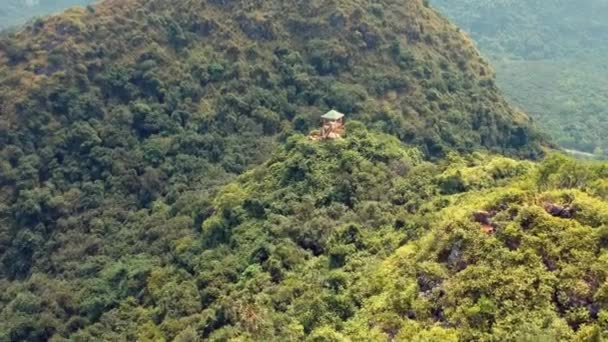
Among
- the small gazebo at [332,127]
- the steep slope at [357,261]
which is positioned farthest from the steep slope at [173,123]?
the small gazebo at [332,127]

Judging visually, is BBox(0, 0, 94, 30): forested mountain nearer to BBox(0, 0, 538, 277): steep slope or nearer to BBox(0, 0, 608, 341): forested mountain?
BBox(0, 0, 538, 277): steep slope

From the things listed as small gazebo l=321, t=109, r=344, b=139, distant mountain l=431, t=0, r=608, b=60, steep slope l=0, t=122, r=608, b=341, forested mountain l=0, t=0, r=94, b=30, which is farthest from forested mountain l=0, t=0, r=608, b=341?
forested mountain l=0, t=0, r=94, b=30

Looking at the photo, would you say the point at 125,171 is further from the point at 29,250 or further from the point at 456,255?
the point at 456,255

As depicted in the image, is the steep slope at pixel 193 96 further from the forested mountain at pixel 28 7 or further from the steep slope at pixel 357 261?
the forested mountain at pixel 28 7

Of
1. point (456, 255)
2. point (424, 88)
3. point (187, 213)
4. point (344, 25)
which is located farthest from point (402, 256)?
point (344, 25)

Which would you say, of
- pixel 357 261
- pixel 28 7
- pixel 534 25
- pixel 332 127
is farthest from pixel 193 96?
pixel 28 7

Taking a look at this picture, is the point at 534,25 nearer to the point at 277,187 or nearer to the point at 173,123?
the point at 173,123
